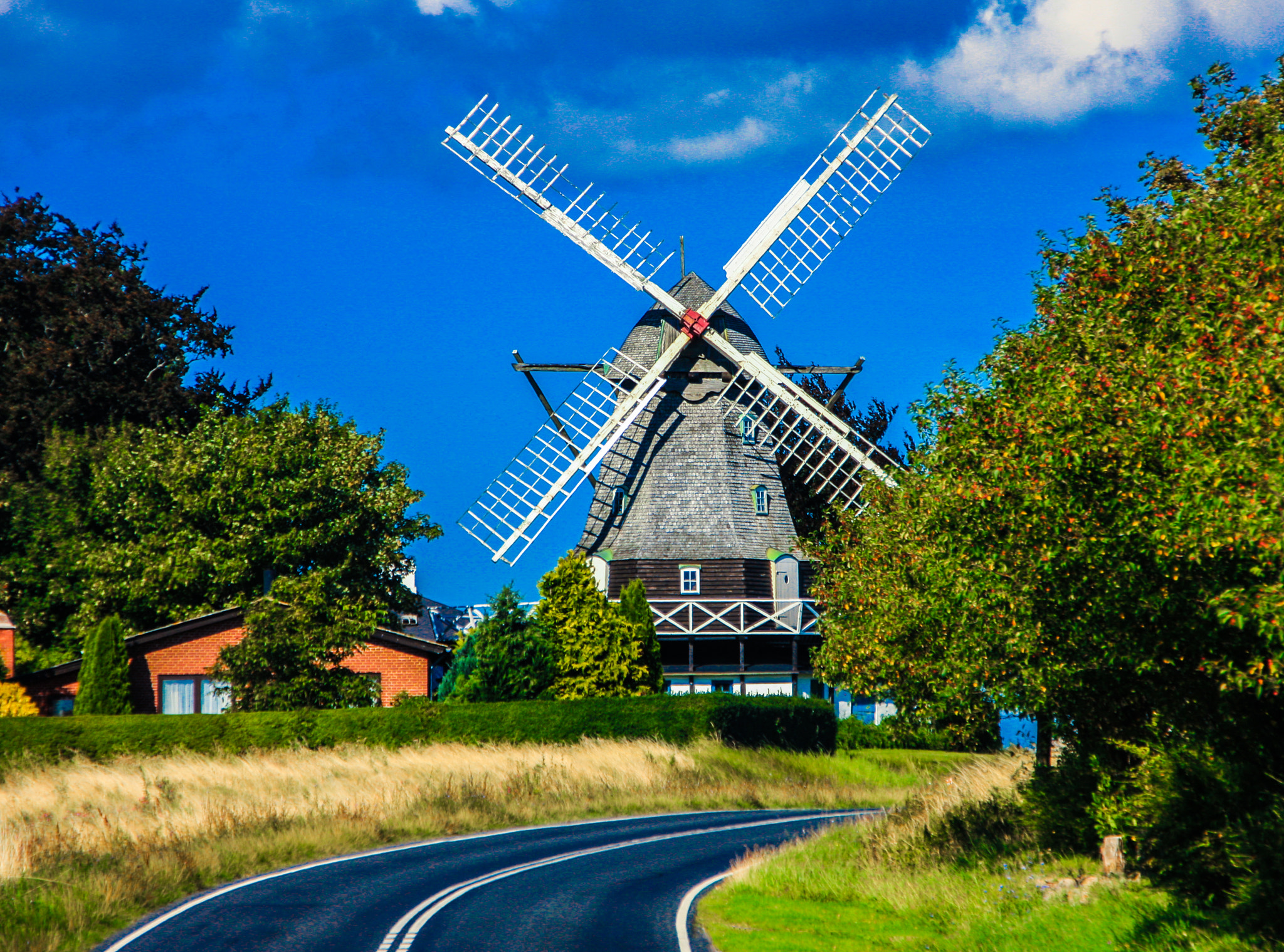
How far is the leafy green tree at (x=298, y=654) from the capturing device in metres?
35.4

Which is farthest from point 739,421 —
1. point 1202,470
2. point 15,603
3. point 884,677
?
point 1202,470

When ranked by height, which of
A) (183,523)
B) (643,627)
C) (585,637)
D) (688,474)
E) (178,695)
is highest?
(688,474)

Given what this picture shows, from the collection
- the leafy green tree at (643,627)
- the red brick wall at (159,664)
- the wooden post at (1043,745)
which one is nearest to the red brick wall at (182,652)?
the red brick wall at (159,664)

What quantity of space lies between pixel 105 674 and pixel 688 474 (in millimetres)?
22382

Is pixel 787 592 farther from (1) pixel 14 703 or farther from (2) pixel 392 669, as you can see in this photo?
(1) pixel 14 703

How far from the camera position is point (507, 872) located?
757 inches

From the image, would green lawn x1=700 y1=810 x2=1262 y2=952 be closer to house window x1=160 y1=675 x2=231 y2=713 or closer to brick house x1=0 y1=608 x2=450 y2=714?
brick house x1=0 y1=608 x2=450 y2=714

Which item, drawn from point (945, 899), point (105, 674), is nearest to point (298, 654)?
point (105, 674)

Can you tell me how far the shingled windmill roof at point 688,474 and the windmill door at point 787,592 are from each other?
647 mm

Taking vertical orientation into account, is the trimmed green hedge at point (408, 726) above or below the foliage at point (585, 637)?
below

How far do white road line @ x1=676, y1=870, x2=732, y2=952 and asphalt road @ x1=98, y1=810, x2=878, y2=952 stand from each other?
0.05m

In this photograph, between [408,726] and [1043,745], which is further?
[408,726]

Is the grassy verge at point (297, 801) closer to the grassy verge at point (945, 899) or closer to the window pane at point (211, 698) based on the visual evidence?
the grassy verge at point (945, 899)

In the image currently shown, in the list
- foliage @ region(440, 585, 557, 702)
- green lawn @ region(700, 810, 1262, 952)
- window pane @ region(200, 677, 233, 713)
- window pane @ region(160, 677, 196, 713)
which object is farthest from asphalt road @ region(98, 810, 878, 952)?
window pane @ region(160, 677, 196, 713)
